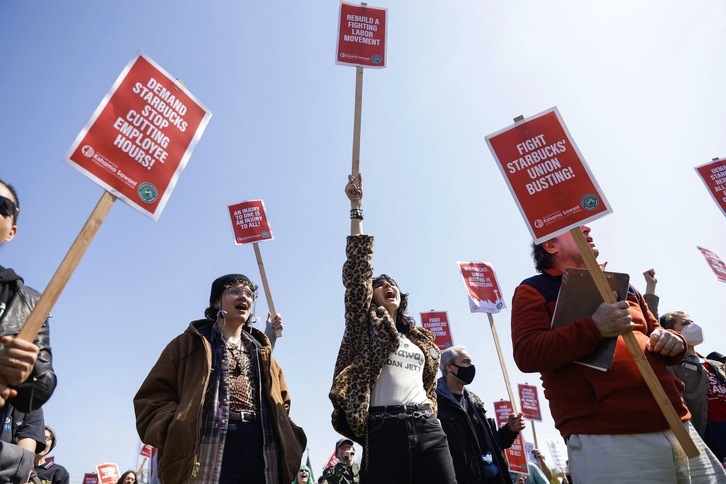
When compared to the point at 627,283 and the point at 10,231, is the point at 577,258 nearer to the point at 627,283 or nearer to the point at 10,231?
the point at 627,283

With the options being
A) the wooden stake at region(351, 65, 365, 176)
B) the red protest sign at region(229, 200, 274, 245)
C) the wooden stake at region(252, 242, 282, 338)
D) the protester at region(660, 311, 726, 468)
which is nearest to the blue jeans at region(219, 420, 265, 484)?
the wooden stake at region(351, 65, 365, 176)

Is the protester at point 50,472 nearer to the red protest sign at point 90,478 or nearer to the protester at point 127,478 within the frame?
the protester at point 127,478

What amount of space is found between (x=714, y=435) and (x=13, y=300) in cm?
566

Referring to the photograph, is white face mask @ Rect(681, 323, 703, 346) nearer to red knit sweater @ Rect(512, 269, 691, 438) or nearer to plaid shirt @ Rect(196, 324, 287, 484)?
red knit sweater @ Rect(512, 269, 691, 438)

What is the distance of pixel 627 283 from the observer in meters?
2.89

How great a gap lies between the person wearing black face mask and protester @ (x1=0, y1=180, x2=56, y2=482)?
3.10 metres

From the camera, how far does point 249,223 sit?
816 centimetres

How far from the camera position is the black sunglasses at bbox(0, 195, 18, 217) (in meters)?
2.20

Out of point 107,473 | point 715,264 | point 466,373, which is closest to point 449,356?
point 466,373

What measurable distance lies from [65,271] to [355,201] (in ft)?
8.08

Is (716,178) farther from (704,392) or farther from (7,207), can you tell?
(7,207)

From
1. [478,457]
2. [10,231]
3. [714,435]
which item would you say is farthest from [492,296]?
[10,231]

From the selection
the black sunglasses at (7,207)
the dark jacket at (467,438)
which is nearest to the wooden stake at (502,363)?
the dark jacket at (467,438)

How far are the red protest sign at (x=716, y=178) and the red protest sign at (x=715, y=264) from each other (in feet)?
5.79
